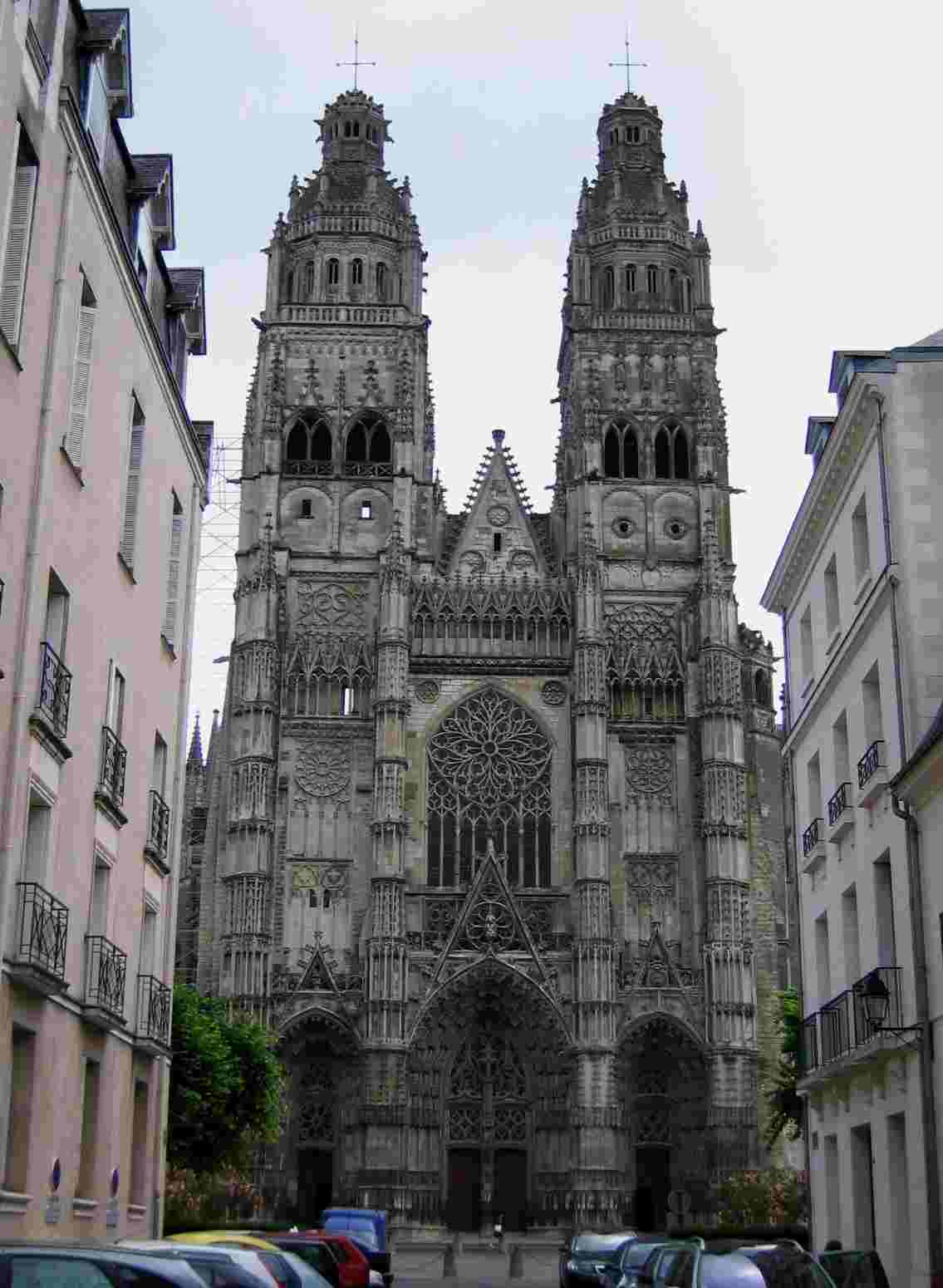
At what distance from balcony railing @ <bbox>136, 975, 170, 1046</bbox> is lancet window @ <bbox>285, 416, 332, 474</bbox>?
38.1m

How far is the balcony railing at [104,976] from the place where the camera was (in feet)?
63.3

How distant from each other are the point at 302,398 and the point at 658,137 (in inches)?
733

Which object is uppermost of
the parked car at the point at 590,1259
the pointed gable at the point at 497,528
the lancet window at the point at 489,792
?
the pointed gable at the point at 497,528

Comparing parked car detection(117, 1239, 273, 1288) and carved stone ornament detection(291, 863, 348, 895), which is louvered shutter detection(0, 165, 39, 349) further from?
carved stone ornament detection(291, 863, 348, 895)

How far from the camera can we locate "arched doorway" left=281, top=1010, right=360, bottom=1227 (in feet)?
170

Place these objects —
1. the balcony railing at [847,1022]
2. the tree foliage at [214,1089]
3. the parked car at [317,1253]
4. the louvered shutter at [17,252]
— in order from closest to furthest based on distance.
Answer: the louvered shutter at [17,252], the parked car at [317,1253], the balcony railing at [847,1022], the tree foliage at [214,1089]

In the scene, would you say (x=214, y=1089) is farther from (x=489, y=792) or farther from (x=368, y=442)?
(x=368, y=442)

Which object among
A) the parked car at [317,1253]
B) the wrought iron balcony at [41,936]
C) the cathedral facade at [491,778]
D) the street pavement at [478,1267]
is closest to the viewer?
the wrought iron balcony at [41,936]

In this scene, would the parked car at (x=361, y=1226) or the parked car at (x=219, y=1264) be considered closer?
the parked car at (x=219, y=1264)

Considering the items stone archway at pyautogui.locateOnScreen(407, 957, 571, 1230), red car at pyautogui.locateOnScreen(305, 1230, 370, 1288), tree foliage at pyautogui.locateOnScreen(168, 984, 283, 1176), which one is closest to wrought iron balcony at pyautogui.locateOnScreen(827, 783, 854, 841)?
red car at pyautogui.locateOnScreen(305, 1230, 370, 1288)

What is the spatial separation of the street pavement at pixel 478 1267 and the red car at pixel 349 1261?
12.8m

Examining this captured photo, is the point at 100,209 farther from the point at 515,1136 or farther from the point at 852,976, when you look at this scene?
the point at 515,1136

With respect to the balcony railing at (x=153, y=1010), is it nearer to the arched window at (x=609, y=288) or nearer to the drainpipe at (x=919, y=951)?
the drainpipe at (x=919, y=951)

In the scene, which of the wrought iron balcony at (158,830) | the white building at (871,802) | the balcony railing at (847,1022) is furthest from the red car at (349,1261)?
the balcony railing at (847,1022)
